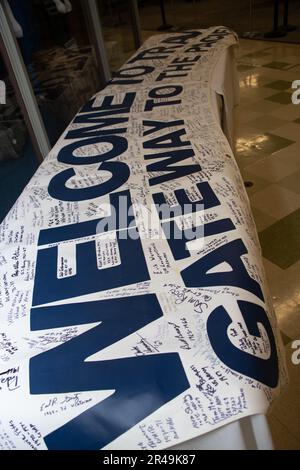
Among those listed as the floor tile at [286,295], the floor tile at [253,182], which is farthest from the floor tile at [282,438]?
the floor tile at [253,182]

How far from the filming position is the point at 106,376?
66 cm

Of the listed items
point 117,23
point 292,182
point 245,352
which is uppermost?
point 245,352

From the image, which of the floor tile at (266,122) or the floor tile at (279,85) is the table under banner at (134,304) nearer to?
the floor tile at (266,122)

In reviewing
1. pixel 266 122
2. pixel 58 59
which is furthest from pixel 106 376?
pixel 58 59

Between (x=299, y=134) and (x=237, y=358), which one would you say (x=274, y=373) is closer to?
(x=237, y=358)

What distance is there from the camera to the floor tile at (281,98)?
133 inches

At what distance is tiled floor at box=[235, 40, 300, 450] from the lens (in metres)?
1.24

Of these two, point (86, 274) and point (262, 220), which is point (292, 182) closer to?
point (262, 220)

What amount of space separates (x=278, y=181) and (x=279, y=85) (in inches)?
76.2

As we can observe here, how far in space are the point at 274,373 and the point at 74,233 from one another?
2.05 ft

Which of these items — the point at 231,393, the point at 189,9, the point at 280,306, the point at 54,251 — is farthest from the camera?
the point at 189,9

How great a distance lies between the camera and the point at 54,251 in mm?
983

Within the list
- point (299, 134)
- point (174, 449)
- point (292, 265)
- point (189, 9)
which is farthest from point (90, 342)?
point (189, 9)

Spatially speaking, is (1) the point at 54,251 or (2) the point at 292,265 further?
(2) the point at 292,265
